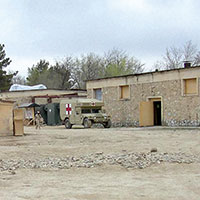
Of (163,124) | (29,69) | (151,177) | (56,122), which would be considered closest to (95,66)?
(29,69)

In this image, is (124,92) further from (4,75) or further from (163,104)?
(4,75)

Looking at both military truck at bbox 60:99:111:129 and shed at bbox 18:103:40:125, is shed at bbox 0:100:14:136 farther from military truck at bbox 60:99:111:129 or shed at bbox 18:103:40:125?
shed at bbox 18:103:40:125

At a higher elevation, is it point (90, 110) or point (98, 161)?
point (90, 110)

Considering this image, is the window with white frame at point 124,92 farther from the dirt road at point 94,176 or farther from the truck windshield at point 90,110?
the dirt road at point 94,176

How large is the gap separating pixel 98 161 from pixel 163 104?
19945mm

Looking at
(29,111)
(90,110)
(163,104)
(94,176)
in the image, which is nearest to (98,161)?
(94,176)

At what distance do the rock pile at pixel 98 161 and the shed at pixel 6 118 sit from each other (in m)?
9.26

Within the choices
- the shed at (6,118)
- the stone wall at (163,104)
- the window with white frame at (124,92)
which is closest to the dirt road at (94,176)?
the shed at (6,118)

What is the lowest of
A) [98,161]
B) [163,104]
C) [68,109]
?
[98,161]

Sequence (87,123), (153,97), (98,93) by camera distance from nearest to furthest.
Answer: (87,123) < (153,97) < (98,93)

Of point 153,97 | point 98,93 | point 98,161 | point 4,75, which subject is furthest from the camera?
point 4,75

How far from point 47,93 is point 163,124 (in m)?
17.4

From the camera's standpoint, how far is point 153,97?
1299 inches

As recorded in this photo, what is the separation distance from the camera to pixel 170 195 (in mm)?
8273
